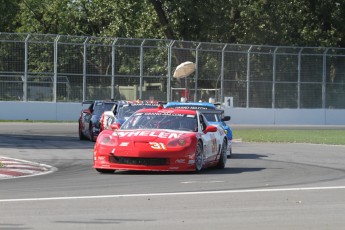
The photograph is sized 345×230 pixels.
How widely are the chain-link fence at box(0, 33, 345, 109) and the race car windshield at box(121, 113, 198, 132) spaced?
88.0 ft

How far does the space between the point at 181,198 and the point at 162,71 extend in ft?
116

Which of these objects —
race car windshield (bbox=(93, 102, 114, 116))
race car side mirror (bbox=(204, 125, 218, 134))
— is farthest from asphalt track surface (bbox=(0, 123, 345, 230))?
race car windshield (bbox=(93, 102, 114, 116))

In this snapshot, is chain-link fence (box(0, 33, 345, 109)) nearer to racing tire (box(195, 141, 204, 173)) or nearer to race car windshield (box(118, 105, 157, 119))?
race car windshield (box(118, 105, 157, 119))

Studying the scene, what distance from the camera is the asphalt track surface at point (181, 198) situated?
10.4 metres

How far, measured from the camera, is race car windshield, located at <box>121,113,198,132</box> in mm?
18109

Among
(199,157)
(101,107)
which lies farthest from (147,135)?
(101,107)

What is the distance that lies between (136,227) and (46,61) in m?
37.1

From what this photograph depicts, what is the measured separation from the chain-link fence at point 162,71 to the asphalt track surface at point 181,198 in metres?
24.6

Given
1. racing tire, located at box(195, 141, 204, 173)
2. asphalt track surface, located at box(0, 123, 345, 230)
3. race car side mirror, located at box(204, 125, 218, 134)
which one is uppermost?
race car side mirror, located at box(204, 125, 218, 134)

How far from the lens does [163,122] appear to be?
18234 mm

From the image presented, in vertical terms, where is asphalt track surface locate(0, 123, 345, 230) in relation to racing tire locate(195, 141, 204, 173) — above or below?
below

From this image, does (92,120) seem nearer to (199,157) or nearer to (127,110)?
(127,110)

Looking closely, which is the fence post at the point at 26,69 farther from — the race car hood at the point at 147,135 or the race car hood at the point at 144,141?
the race car hood at the point at 144,141

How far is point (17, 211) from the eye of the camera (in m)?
11.1
